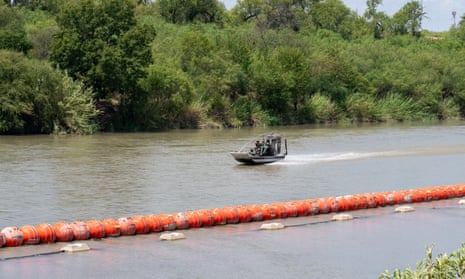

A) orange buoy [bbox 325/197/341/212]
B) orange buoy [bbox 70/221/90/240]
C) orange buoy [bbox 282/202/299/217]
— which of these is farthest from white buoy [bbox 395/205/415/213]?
orange buoy [bbox 70/221/90/240]

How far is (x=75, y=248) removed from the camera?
2048 cm

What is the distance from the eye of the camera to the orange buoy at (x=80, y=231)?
2162cm

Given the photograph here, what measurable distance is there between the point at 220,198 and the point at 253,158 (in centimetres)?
1145

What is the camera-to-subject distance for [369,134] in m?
68.1

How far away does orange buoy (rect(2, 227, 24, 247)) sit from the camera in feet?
67.7

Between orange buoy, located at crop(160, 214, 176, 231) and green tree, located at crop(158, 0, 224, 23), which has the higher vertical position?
green tree, located at crop(158, 0, 224, 23)

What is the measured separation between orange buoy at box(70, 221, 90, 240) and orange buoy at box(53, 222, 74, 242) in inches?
4.2

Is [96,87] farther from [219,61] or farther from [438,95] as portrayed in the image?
[438,95]

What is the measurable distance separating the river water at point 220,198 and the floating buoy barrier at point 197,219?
312 millimetres

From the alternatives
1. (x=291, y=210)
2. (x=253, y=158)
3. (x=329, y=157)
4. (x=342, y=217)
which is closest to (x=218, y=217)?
(x=291, y=210)

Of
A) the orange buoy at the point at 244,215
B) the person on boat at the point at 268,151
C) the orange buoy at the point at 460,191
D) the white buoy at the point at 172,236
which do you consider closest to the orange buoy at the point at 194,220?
the white buoy at the point at 172,236

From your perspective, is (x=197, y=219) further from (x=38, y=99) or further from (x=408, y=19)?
(x=408, y=19)

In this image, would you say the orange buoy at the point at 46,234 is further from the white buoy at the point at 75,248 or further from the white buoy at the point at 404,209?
the white buoy at the point at 404,209

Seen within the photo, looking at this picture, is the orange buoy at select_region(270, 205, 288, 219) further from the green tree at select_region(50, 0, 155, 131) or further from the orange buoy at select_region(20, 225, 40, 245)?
the green tree at select_region(50, 0, 155, 131)
